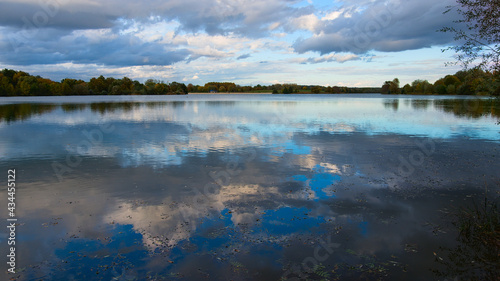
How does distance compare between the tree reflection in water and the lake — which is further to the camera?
the lake

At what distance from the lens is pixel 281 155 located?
71.8 ft

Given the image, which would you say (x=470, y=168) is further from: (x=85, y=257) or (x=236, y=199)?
(x=85, y=257)

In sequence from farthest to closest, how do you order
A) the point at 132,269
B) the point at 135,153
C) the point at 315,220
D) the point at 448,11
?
the point at 135,153
the point at 448,11
the point at 315,220
the point at 132,269

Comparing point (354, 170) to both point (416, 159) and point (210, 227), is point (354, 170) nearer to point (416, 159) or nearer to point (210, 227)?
point (416, 159)

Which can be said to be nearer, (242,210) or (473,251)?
(473,251)

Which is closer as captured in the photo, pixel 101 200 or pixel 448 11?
pixel 101 200

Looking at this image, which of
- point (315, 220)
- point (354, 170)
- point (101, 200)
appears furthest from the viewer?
point (354, 170)

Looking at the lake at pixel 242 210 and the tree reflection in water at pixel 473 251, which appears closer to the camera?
the tree reflection in water at pixel 473 251

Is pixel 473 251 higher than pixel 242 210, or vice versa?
pixel 242 210

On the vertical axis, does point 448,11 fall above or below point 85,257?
above

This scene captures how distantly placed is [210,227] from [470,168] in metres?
15.4

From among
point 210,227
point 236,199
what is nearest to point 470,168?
point 236,199

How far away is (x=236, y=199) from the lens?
527 inches

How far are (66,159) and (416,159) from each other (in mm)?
21767
